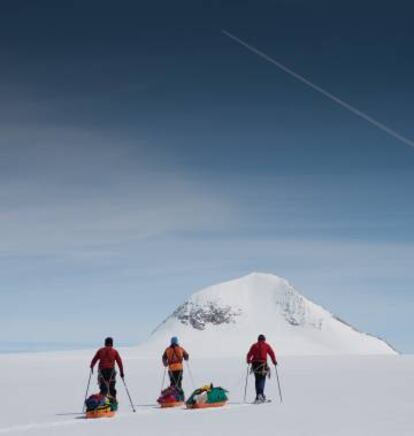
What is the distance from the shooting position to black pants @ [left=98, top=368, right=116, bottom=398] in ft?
78.3

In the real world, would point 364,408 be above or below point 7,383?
below

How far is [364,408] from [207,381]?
16.0 meters

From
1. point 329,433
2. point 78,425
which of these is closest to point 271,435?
point 329,433

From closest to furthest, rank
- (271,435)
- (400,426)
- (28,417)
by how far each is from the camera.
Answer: (271,435), (400,426), (28,417)

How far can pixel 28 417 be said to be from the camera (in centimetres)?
2202

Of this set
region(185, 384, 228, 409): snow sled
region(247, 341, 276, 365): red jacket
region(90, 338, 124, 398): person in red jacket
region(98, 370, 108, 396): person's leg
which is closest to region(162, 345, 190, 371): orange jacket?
region(247, 341, 276, 365): red jacket

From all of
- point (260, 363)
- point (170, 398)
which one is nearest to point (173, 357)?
point (170, 398)

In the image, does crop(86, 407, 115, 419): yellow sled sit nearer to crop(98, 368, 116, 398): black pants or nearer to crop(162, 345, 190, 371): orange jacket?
crop(98, 368, 116, 398): black pants

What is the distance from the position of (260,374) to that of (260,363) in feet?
1.82

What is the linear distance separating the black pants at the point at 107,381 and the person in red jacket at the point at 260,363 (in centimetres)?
416

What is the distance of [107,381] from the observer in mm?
23906

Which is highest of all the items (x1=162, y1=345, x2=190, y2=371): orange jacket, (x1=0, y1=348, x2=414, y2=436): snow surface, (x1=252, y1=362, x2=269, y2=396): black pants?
(x1=162, y1=345, x2=190, y2=371): orange jacket

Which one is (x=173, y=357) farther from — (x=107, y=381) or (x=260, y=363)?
(x=107, y=381)

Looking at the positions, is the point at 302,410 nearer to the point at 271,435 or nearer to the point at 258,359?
the point at 258,359
